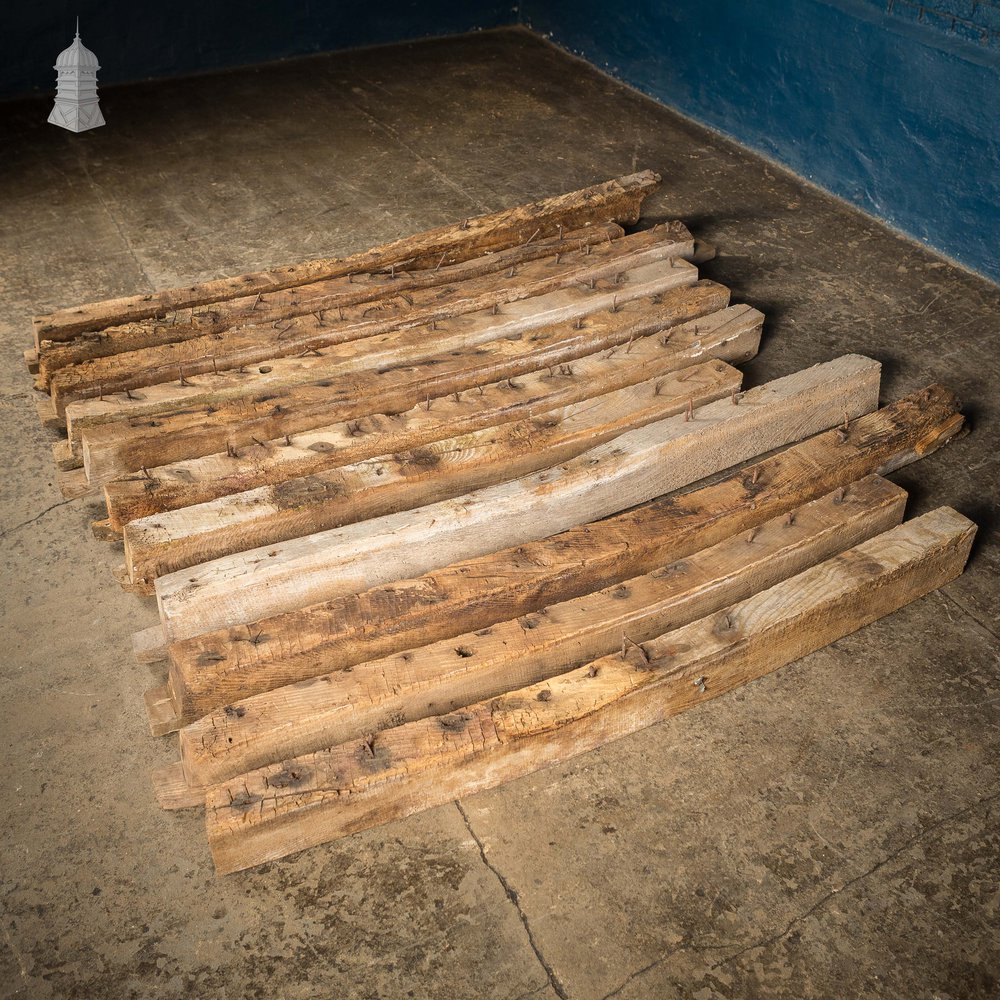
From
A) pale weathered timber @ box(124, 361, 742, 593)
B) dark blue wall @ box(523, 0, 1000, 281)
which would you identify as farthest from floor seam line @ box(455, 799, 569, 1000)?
dark blue wall @ box(523, 0, 1000, 281)

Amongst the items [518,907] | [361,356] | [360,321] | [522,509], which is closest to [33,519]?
[361,356]

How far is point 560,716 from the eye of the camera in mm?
2883

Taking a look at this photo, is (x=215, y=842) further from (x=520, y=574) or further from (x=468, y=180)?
(x=468, y=180)

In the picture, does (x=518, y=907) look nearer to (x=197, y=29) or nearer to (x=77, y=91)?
(x=77, y=91)

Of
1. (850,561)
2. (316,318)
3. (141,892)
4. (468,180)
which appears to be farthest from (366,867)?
(468,180)

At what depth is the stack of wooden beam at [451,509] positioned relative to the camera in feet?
9.45

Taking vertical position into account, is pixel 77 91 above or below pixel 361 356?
above

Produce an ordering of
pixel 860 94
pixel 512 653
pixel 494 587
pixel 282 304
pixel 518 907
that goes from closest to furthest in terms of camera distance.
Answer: pixel 518 907 < pixel 512 653 < pixel 494 587 < pixel 282 304 < pixel 860 94

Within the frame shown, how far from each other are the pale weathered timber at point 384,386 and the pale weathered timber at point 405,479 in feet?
1.17

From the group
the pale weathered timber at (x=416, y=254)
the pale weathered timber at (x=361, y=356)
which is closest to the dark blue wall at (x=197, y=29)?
the pale weathered timber at (x=416, y=254)

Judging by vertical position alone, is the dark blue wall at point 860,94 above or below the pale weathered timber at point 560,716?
above

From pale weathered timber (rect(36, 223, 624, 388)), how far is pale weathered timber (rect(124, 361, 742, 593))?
3.65 feet

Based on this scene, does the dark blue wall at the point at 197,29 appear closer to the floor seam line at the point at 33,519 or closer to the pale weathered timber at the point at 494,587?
the floor seam line at the point at 33,519

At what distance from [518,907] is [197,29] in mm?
7277
